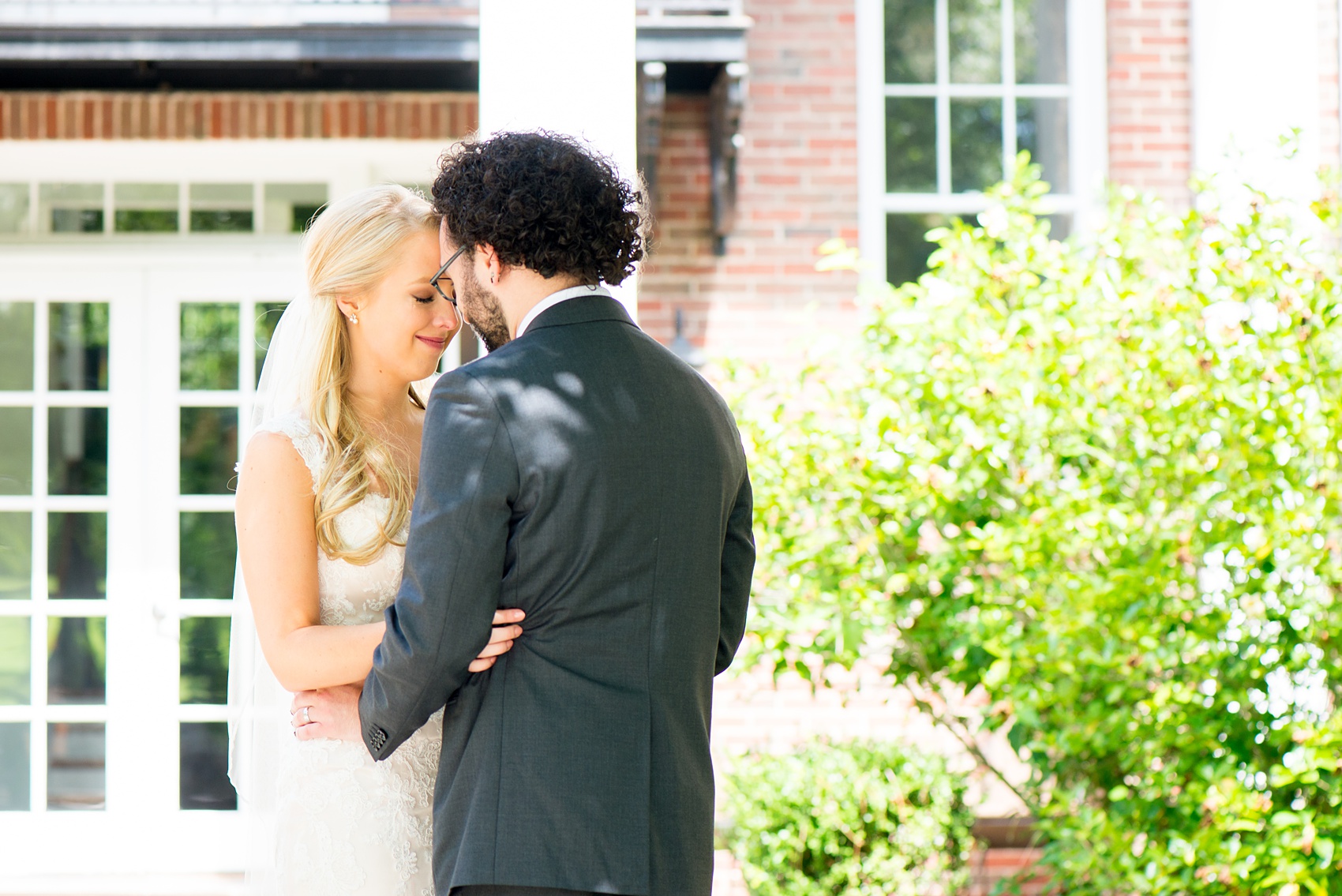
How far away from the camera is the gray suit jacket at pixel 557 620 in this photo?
1609mm

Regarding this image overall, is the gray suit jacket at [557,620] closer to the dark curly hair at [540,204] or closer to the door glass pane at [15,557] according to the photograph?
the dark curly hair at [540,204]

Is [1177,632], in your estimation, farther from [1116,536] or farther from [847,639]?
[847,639]

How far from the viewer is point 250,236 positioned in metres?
5.52

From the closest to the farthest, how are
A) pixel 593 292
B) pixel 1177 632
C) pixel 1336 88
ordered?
1. pixel 593 292
2. pixel 1177 632
3. pixel 1336 88

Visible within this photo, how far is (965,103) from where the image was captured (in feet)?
20.2

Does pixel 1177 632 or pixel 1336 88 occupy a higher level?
pixel 1336 88

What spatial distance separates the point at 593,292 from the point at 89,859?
15.8 ft

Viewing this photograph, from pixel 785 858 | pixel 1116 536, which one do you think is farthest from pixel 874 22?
pixel 785 858

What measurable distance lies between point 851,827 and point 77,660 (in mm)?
3621

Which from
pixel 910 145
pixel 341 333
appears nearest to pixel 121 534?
pixel 341 333

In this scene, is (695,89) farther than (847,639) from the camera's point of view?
Yes

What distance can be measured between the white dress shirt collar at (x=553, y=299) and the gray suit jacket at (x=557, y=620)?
65mm

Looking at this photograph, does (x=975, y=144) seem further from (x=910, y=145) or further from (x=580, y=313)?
(x=580, y=313)

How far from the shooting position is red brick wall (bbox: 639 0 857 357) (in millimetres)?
5586
